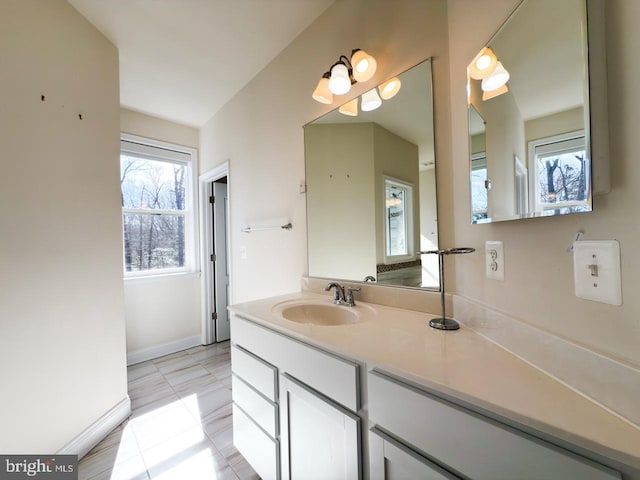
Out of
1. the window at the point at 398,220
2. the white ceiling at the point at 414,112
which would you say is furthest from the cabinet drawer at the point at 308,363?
the white ceiling at the point at 414,112

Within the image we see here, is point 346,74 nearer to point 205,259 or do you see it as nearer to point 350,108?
point 350,108

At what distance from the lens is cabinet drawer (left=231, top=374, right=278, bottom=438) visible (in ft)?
3.68

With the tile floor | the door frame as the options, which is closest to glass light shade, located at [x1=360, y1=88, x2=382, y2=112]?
the tile floor

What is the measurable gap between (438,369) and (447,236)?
629 millimetres

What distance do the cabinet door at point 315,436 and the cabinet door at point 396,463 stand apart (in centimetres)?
6

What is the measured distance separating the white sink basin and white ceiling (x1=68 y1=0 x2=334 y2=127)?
70.2 inches

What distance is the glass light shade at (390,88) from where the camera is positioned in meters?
1.27

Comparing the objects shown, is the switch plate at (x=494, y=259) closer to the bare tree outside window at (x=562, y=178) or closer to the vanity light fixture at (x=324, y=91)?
the bare tree outside window at (x=562, y=178)

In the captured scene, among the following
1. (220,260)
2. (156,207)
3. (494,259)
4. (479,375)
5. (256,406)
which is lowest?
(256,406)

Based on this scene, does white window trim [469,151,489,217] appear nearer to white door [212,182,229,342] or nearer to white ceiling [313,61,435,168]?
white ceiling [313,61,435,168]

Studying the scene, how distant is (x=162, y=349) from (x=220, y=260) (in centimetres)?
114

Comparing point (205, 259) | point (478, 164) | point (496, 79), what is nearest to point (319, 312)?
point (478, 164)

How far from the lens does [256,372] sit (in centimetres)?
121

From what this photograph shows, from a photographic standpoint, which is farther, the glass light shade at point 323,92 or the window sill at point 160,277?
the window sill at point 160,277
